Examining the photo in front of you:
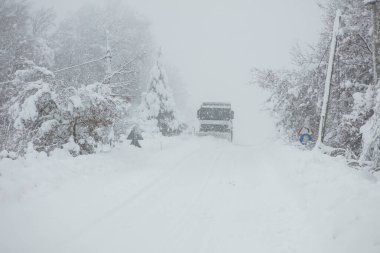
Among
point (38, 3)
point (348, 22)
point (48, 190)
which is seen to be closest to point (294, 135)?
point (348, 22)

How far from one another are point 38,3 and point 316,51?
27159 mm

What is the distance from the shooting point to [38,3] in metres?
28.5

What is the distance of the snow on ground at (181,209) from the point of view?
4.75 metres

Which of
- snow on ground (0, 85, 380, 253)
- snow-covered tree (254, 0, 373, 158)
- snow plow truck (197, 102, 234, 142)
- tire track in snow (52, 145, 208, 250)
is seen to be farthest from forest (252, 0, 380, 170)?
snow plow truck (197, 102, 234, 142)

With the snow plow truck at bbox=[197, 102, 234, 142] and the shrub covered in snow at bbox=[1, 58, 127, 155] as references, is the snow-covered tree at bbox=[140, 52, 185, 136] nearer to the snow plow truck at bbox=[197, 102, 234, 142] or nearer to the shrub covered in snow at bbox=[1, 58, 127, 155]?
the snow plow truck at bbox=[197, 102, 234, 142]

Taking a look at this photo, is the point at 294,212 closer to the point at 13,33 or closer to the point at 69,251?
the point at 69,251

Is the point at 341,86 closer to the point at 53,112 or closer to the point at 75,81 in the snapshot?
the point at 75,81

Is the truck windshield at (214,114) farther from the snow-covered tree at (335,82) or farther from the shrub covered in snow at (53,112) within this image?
the shrub covered in snow at (53,112)

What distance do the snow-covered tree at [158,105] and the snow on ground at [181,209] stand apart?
18477 millimetres

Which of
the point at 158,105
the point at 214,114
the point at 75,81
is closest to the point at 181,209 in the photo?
the point at 75,81

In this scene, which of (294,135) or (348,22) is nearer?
(348,22)

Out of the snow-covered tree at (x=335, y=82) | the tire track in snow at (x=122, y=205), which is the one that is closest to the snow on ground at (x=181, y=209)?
the tire track in snow at (x=122, y=205)

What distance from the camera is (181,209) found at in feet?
21.3

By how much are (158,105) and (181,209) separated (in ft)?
73.8
